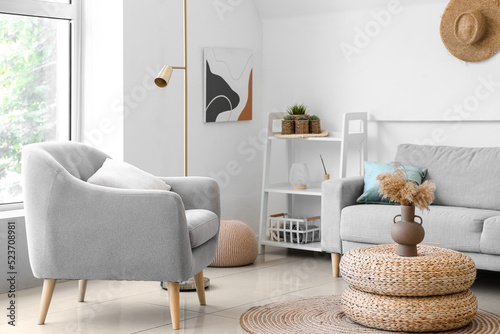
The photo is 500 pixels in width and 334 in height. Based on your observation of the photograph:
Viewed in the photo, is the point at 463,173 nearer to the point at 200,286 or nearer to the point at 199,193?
the point at 199,193

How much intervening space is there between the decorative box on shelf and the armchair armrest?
141 cm

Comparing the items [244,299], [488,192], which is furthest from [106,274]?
[488,192]

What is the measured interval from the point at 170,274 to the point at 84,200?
504 millimetres

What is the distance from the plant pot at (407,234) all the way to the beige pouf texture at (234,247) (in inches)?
64.4

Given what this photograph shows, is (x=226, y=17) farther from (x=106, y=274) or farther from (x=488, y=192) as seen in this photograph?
(x=106, y=274)

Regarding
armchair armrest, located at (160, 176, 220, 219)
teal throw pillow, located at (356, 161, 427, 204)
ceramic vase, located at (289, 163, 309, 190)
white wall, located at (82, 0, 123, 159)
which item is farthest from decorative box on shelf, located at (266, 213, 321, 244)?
armchair armrest, located at (160, 176, 220, 219)

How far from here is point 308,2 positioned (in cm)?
537

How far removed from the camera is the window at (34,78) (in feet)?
14.1

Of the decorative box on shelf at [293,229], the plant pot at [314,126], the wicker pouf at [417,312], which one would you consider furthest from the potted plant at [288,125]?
the wicker pouf at [417,312]

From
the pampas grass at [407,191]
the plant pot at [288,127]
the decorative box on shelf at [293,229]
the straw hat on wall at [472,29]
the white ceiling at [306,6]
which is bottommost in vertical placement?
the decorative box on shelf at [293,229]

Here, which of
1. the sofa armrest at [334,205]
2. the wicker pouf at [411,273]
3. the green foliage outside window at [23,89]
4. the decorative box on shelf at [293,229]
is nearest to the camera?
the wicker pouf at [411,273]

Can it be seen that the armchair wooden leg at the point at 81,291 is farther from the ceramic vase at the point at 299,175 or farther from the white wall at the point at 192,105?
the ceramic vase at the point at 299,175

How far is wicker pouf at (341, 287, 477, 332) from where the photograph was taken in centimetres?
312

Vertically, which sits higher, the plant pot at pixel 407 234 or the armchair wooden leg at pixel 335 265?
Answer: the plant pot at pixel 407 234
